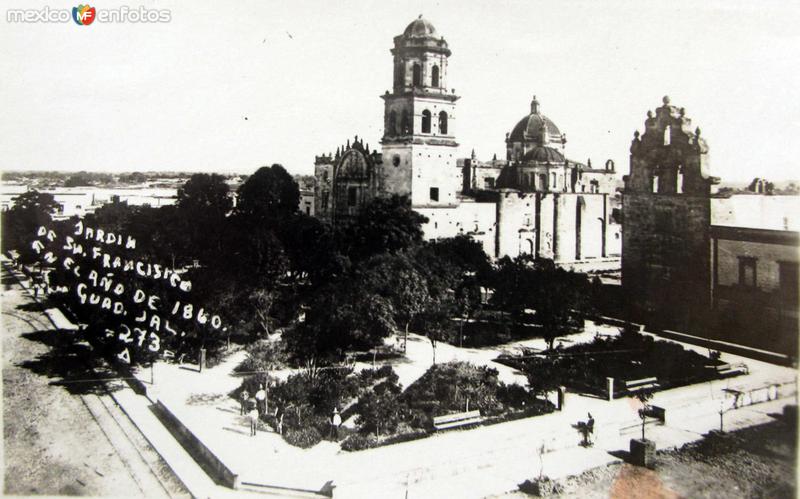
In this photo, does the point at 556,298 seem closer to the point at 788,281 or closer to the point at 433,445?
the point at 788,281

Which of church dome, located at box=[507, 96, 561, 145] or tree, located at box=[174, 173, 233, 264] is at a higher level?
church dome, located at box=[507, 96, 561, 145]

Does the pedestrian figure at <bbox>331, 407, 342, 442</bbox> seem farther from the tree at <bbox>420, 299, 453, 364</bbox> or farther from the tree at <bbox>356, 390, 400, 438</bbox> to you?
the tree at <bbox>420, 299, 453, 364</bbox>

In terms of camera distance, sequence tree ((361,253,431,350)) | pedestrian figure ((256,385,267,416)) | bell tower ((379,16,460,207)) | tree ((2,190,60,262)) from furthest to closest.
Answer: bell tower ((379,16,460,207)), tree ((361,253,431,350)), tree ((2,190,60,262)), pedestrian figure ((256,385,267,416))

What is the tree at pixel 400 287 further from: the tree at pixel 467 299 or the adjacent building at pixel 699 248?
the adjacent building at pixel 699 248

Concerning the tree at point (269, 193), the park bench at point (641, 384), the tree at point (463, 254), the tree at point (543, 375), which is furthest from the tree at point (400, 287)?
the tree at point (269, 193)

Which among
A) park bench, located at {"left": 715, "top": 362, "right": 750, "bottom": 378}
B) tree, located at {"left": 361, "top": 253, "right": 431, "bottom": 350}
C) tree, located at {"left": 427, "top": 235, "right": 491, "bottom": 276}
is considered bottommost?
park bench, located at {"left": 715, "top": 362, "right": 750, "bottom": 378}

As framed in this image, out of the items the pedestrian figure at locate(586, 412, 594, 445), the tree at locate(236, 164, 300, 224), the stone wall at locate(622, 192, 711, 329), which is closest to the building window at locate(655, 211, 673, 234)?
the stone wall at locate(622, 192, 711, 329)

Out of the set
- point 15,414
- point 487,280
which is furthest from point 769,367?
point 15,414
